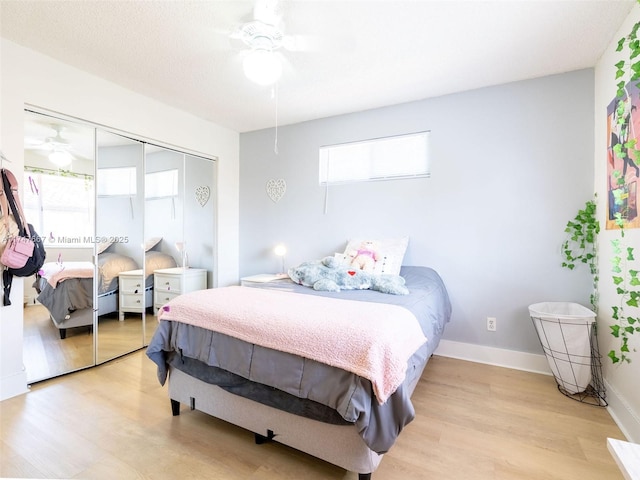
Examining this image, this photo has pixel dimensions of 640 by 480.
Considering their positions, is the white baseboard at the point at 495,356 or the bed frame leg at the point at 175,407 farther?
the white baseboard at the point at 495,356

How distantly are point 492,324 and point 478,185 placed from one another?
125 centimetres

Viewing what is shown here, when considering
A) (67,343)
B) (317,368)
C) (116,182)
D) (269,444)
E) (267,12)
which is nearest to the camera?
(317,368)

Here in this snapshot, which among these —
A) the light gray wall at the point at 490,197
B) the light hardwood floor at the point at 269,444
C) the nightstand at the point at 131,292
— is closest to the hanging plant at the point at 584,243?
the light gray wall at the point at 490,197

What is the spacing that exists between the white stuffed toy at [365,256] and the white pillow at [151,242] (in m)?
2.00

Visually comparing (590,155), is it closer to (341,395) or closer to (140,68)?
(341,395)

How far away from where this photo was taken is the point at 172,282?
326 cm

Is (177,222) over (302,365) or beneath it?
over

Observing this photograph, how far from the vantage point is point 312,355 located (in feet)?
4.29

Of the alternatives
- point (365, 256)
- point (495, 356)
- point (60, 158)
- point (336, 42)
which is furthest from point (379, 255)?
point (60, 158)

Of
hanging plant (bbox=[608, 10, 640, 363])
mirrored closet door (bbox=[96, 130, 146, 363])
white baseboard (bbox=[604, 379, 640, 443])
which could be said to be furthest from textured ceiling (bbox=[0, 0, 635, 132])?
white baseboard (bbox=[604, 379, 640, 443])

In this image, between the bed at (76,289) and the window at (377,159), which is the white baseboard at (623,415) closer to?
the window at (377,159)

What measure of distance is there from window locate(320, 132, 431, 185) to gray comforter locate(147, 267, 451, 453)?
1392mm

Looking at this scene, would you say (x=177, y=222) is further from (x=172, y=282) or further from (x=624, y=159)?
(x=624, y=159)

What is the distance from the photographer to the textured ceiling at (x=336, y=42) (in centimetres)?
176
